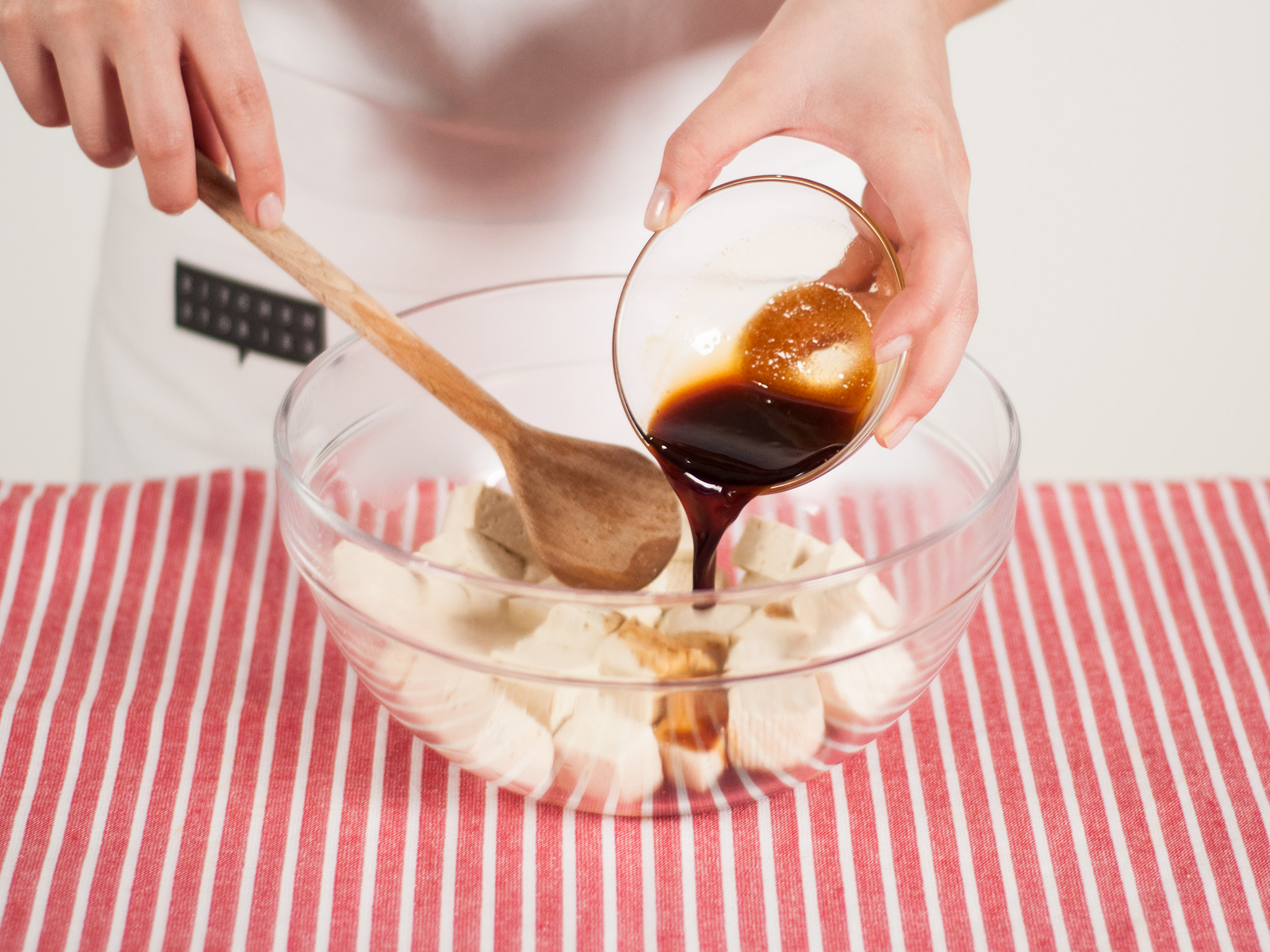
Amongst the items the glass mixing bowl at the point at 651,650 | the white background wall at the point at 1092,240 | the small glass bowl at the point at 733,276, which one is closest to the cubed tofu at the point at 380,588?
the glass mixing bowl at the point at 651,650

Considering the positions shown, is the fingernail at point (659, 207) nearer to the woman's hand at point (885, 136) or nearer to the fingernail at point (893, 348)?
the woman's hand at point (885, 136)

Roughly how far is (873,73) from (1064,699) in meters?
0.51

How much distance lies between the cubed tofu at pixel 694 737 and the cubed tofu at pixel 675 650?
19 mm

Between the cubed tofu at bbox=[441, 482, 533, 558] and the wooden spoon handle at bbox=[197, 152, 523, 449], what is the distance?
0.07 metres

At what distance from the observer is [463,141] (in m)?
1.12

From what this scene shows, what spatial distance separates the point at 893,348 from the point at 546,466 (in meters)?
0.33

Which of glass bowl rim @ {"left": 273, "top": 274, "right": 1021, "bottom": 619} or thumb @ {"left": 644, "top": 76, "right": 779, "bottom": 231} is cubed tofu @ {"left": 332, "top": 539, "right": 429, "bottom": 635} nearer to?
glass bowl rim @ {"left": 273, "top": 274, "right": 1021, "bottom": 619}

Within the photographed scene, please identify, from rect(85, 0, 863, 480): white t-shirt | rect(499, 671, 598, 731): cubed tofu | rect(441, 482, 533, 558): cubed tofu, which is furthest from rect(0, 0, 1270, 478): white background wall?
rect(499, 671, 598, 731): cubed tofu

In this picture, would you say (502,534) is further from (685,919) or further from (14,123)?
(14,123)

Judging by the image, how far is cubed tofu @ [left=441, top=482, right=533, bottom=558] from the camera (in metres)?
0.94

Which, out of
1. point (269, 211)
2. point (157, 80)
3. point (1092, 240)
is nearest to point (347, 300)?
point (269, 211)

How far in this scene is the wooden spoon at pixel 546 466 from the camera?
881 millimetres

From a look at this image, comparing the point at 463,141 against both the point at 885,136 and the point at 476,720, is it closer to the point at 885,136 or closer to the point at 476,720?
the point at 885,136

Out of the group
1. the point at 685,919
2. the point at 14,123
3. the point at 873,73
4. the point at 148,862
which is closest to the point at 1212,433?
the point at 873,73
